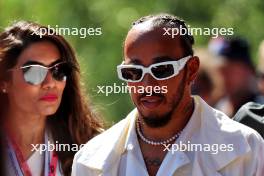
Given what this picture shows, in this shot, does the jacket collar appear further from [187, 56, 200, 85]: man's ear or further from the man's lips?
the man's lips

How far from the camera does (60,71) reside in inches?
226

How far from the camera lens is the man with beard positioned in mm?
4609

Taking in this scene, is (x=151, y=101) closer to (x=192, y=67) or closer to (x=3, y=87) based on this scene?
(x=192, y=67)

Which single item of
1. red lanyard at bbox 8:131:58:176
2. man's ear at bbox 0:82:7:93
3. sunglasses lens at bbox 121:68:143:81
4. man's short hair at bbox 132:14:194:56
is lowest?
red lanyard at bbox 8:131:58:176

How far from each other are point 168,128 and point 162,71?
0.29 metres

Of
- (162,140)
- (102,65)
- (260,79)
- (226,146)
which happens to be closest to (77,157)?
(162,140)

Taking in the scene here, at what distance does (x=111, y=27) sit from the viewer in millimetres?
9617

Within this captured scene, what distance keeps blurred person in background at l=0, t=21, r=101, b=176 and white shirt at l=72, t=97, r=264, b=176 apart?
819 millimetres

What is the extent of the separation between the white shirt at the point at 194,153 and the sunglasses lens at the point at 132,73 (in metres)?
0.24

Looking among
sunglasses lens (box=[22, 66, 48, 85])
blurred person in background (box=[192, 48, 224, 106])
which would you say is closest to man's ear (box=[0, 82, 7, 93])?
sunglasses lens (box=[22, 66, 48, 85])

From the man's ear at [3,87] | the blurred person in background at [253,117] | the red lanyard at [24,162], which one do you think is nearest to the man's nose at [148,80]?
the blurred person in background at [253,117]

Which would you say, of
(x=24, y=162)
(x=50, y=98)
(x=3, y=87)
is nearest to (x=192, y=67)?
(x=50, y=98)

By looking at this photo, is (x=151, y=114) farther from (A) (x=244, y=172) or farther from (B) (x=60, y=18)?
(B) (x=60, y=18)

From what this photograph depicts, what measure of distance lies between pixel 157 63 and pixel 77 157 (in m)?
0.65
